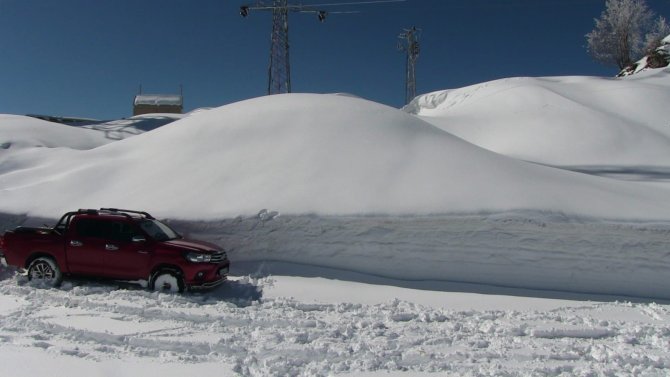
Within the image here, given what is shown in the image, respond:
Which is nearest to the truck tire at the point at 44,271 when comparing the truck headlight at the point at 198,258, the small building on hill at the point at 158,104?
the truck headlight at the point at 198,258

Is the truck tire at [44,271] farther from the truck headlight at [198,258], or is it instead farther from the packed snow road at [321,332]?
the truck headlight at [198,258]

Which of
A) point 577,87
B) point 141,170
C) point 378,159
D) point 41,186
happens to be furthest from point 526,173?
point 577,87

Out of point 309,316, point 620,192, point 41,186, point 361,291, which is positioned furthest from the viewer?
point 41,186

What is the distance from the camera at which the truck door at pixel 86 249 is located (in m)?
7.83

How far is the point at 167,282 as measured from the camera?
24.9 ft

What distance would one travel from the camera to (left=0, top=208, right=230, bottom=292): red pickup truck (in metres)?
7.56

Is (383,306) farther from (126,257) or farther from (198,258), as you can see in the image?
(126,257)

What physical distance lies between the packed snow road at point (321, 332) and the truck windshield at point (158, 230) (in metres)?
0.96

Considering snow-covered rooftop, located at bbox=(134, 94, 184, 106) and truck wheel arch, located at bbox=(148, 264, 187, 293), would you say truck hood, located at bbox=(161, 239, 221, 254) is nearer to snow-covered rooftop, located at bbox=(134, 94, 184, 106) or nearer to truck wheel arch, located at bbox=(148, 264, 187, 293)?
truck wheel arch, located at bbox=(148, 264, 187, 293)

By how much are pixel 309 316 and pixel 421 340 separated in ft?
5.32

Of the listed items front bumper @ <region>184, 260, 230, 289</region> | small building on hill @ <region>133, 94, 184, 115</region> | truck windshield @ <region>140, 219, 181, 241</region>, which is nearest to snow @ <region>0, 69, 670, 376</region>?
front bumper @ <region>184, 260, 230, 289</region>

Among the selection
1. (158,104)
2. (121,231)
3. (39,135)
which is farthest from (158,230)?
(158,104)

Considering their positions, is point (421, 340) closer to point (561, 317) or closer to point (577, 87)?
point (561, 317)

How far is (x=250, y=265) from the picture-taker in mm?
8922
